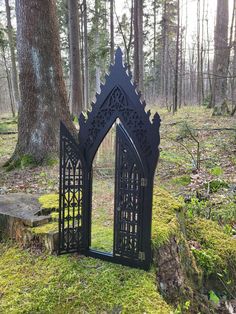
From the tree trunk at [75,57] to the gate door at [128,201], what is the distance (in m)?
8.94

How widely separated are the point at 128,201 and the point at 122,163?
295mm

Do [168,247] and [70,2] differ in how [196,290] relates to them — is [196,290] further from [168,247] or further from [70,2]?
[70,2]

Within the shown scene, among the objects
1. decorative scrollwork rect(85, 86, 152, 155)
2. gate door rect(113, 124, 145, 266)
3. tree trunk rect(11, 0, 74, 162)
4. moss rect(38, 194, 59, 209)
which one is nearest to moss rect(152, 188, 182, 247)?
gate door rect(113, 124, 145, 266)

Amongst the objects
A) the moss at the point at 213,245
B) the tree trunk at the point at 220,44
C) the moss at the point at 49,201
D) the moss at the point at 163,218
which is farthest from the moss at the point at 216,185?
the tree trunk at the point at 220,44

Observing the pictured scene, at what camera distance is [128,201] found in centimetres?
218

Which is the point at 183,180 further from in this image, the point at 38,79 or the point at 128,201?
the point at 128,201

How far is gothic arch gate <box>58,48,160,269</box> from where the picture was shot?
205cm

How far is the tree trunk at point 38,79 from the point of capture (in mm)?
5434

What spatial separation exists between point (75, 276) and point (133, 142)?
1090mm

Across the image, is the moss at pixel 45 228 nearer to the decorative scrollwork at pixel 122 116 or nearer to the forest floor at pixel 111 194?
the forest floor at pixel 111 194

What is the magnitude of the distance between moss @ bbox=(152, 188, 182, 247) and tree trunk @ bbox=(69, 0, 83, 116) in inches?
312

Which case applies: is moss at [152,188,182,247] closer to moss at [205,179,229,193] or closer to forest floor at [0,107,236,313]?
forest floor at [0,107,236,313]

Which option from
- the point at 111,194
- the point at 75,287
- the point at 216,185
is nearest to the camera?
the point at 75,287

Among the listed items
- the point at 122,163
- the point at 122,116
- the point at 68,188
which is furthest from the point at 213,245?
the point at 122,116
